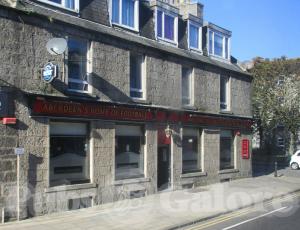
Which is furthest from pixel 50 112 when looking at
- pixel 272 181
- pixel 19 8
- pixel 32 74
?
pixel 272 181

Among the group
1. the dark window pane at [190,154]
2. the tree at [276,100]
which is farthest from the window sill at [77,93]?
the tree at [276,100]

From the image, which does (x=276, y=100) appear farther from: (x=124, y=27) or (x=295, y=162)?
(x=124, y=27)

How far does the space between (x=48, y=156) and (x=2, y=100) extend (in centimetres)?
240

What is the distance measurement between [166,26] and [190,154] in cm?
592

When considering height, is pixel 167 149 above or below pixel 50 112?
below

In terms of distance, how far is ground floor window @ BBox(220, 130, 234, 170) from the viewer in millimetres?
24214

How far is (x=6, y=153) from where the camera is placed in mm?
13031

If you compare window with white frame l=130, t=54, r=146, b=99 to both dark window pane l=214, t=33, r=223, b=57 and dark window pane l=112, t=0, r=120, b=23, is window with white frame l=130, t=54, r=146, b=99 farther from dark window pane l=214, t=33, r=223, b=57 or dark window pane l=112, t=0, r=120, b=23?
dark window pane l=214, t=33, r=223, b=57

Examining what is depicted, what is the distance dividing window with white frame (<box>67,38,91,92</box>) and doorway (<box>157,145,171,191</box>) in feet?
17.1

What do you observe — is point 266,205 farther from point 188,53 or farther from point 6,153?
point 6,153

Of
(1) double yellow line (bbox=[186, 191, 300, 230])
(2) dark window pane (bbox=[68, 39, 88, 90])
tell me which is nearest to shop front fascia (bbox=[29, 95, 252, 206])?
(2) dark window pane (bbox=[68, 39, 88, 90])

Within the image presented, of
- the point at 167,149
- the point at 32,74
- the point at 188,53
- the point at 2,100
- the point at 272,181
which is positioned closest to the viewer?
the point at 2,100

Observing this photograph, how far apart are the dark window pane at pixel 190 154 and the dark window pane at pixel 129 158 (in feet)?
10.1

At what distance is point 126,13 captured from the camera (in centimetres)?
1858
